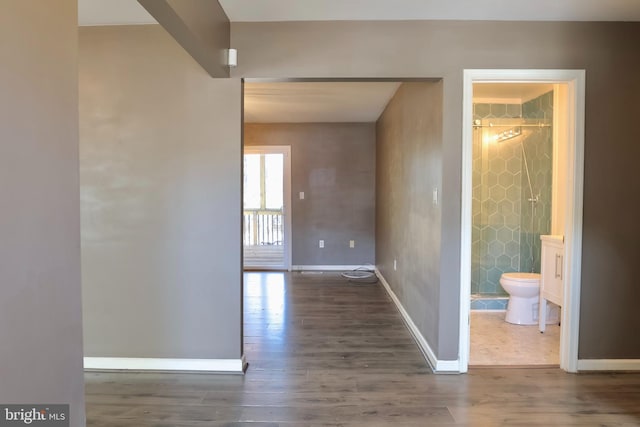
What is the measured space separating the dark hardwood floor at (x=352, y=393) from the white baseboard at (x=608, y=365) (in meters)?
0.06

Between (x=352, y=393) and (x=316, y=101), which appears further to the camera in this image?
(x=316, y=101)

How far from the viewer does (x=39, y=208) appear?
0.94m

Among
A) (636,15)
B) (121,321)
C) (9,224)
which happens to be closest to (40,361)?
(9,224)

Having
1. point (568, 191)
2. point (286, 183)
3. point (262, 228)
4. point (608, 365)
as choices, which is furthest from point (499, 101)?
point (262, 228)

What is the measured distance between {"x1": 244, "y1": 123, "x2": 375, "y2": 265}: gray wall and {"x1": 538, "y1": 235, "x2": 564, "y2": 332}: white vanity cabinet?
117 inches

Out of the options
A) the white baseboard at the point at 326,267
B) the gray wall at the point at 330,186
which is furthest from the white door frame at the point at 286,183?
the white baseboard at the point at 326,267

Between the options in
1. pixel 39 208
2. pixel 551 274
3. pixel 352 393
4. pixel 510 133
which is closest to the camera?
Result: pixel 39 208

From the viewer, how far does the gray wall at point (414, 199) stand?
263cm

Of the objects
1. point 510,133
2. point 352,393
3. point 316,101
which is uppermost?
point 316,101

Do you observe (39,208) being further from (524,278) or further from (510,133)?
(510,133)

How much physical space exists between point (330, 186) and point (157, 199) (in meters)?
3.80

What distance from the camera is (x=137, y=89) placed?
8.22ft

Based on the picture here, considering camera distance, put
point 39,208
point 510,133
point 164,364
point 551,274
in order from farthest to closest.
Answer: point 510,133 → point 551,274 → point 164,364 → point 39,208

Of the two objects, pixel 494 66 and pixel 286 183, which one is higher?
pixel 494 66
